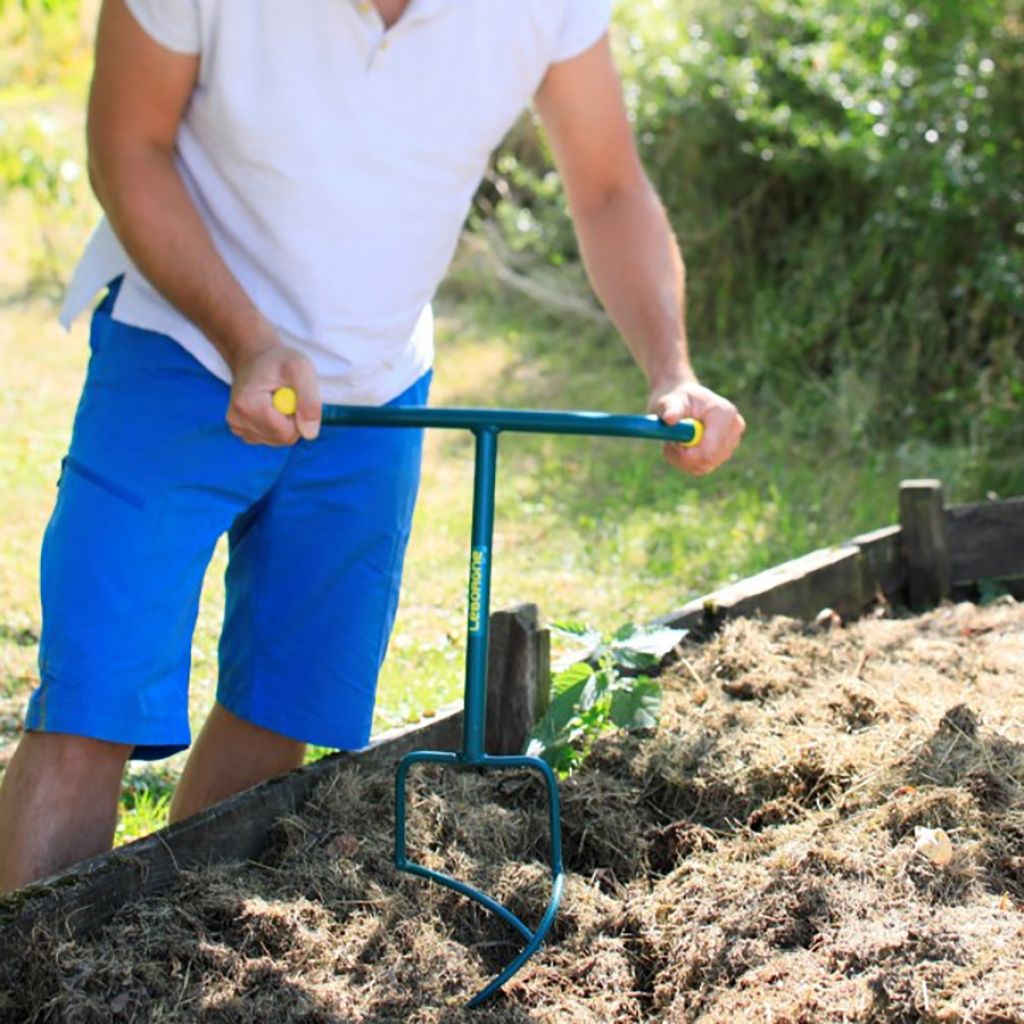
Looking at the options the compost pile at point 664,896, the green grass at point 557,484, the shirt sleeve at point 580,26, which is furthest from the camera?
the green grass at point 557,484

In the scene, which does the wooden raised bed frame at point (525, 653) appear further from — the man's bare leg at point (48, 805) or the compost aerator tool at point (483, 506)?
the compost aerator tool at point (483, 506)

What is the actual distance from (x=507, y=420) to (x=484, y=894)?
731 millimetres

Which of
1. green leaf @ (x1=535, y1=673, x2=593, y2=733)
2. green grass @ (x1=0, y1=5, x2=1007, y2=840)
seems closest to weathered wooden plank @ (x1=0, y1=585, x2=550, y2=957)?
green leaf @ (x1=535, y1=673, x2=593, y2=733)

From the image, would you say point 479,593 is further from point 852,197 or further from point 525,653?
point 852,197

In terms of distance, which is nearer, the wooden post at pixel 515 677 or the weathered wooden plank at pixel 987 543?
the wooden post at pixel 515 677

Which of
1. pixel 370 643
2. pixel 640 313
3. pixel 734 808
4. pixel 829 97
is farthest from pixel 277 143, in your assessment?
pixel 829 97

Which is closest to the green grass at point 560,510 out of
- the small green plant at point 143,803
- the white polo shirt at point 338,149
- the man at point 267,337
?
the small green plant at point 143,803

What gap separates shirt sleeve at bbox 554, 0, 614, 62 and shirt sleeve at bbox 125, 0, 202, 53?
25.5 inches

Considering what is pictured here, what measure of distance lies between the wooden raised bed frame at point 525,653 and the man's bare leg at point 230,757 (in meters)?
0.11

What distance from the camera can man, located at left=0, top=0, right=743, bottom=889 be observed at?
251 cm

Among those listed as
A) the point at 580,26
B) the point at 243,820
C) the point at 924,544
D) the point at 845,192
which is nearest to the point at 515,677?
the point at 243,820

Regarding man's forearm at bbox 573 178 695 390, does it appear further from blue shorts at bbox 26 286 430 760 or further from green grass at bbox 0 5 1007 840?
green grass at bbox 0 5 1007 840

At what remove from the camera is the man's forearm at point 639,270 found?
283 centimetres

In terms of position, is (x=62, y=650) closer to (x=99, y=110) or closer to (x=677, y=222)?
(x=99, y=110)
